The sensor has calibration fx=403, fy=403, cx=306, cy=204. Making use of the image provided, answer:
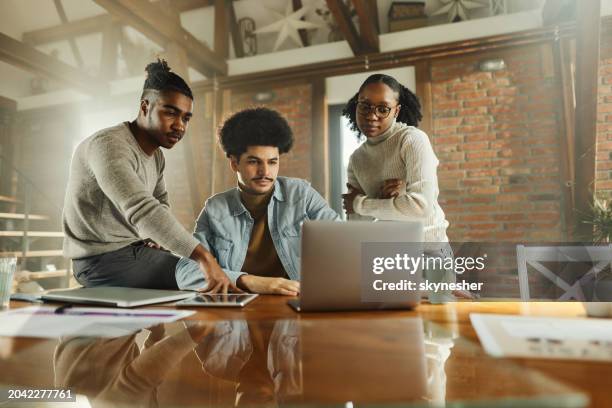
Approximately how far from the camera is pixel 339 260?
2.71 feet

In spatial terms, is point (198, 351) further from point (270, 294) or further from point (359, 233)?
point (270, 294)

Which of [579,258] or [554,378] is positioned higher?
[554,378]

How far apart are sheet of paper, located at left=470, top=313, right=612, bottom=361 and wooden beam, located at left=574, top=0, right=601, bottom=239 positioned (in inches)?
101

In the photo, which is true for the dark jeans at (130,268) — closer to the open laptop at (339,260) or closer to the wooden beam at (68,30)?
the open laptop at (339,260)

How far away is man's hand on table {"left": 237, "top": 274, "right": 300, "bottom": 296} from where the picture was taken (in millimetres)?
1101

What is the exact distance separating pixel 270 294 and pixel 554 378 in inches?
32.1

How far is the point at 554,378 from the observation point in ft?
1.26

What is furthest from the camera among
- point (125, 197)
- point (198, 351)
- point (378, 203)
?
point (378, 203)

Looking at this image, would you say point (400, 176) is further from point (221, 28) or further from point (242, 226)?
point (221, 28)

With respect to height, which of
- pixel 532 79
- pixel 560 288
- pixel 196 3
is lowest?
pixel 560 288

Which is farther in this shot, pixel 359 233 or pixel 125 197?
pixel 125 197

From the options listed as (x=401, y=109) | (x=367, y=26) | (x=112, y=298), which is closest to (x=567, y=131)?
(x=401, y=109)

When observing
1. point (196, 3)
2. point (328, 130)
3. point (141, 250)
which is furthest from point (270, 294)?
point (196, 3)

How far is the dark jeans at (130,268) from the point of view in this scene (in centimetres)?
178
